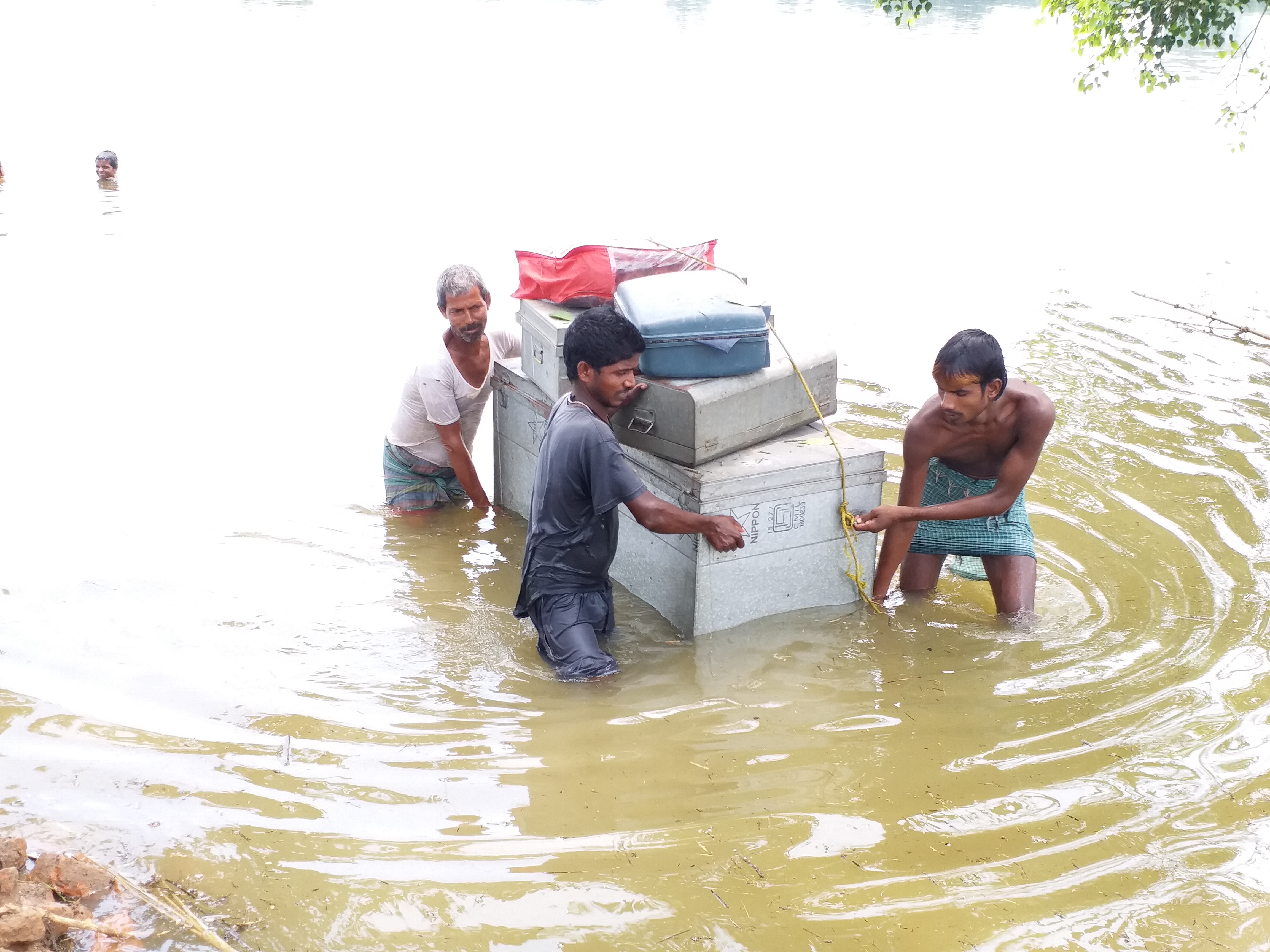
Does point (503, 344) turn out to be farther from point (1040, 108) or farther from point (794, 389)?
point (1040, 108)

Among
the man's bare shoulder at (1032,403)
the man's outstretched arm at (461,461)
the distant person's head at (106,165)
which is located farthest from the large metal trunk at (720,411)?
the distant person's head at (106,165)

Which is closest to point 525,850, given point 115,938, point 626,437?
point 115,938

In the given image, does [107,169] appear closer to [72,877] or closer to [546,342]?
[546,342]

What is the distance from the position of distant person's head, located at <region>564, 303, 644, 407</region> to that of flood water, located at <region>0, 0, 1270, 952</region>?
1.17m

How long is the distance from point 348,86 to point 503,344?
22.0 metres

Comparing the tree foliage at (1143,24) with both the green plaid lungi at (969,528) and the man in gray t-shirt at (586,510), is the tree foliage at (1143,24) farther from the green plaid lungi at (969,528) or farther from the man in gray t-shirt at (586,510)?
the man in gray t-shirt at (586,510)

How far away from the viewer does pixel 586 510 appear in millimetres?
4234

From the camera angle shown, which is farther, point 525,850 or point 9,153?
point 9,153

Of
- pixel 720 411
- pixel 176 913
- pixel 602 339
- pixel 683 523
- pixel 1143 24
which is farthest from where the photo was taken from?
pixel 1143 24

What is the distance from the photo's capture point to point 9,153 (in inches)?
654

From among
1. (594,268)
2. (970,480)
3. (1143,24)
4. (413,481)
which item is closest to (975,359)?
(970,480)

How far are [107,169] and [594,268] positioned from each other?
12.0 metres

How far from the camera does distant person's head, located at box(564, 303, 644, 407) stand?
13.1ft

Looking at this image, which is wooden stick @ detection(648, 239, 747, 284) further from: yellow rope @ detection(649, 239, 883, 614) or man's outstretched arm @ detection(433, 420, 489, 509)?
man's outstretched arm @ detection(433, 420, 489, 509)
